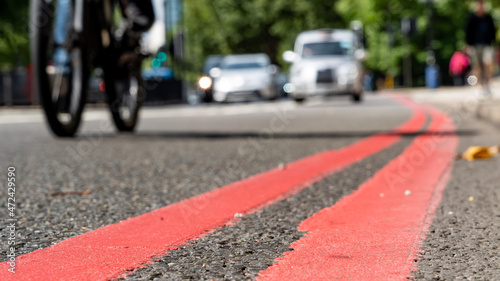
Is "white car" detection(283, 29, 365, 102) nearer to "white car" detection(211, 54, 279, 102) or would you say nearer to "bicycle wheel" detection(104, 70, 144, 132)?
"white car" detection(211, 54, 279, 102)

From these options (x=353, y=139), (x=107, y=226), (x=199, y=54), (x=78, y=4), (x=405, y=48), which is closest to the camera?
(x=107, y=226)

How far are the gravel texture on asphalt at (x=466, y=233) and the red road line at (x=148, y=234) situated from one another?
84cm

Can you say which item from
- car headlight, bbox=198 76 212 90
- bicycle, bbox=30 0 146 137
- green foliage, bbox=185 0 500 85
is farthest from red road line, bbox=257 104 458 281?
green foliage, bbox=185 0 500 85

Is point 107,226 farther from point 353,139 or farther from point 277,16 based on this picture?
point 277,16

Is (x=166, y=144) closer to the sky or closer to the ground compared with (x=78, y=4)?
closer to the ground

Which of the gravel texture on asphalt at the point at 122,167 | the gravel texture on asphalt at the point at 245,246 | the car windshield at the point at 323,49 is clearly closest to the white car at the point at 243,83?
the car windshield at the point at 323,49

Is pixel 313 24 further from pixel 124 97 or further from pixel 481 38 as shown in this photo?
pixel 124 97

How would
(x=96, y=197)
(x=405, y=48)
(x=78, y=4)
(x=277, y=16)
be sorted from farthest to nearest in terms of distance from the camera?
1. (x=277, y=16)
2. (x=405, y=48)
3. (x=78, y=4)
4. (x=96, y=197)

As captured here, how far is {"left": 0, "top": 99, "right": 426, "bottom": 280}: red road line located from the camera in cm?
253

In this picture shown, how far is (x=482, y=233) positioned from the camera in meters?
3.14

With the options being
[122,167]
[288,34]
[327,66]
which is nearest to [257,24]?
[288,34]

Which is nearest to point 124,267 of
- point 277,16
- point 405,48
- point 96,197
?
point 96,197

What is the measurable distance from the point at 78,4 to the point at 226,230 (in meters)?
4.93

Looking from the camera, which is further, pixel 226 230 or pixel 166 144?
pixel 166 144
